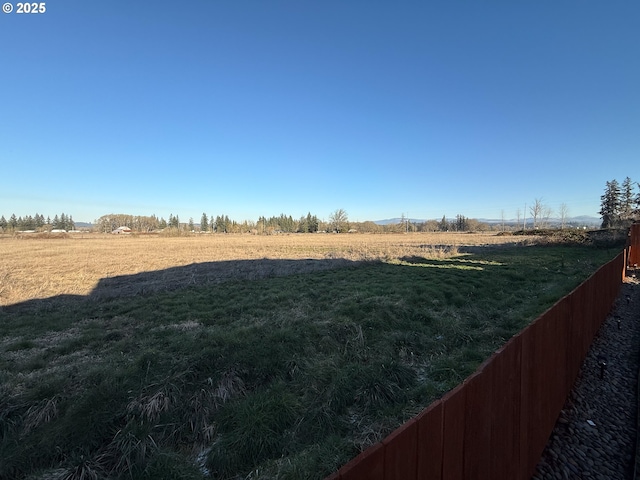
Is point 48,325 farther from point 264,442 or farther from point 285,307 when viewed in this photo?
point 264,442

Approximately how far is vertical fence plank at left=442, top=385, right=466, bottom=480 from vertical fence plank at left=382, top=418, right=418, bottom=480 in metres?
0.32

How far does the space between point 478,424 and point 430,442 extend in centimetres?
75

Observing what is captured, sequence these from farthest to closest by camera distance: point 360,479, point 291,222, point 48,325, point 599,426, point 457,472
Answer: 1. point 291,222
2. point 48,325
3. point 599,426
4. point 457,472
5. point 360,479

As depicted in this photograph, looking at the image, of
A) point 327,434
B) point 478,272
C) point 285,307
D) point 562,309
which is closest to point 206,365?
point 327,434

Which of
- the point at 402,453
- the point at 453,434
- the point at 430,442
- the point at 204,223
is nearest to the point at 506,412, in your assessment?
the point at 453,434

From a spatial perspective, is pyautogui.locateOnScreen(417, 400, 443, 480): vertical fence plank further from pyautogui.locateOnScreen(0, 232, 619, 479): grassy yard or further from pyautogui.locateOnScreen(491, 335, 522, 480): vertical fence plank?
pyautogui.locateOnScreen(0, 232, 619, 479): grassy yard

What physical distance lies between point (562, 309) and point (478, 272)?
1139 cm

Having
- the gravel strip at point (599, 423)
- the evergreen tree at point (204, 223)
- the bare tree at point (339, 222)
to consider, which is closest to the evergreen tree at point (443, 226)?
the bare tree at point (339, 222)

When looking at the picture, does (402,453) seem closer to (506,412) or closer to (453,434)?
(453,434)

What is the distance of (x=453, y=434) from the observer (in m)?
2.05

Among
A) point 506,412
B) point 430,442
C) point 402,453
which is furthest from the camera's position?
point 506,412

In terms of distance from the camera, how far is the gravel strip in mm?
3484

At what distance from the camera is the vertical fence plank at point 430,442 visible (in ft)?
5.78

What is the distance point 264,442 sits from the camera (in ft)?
12.5
